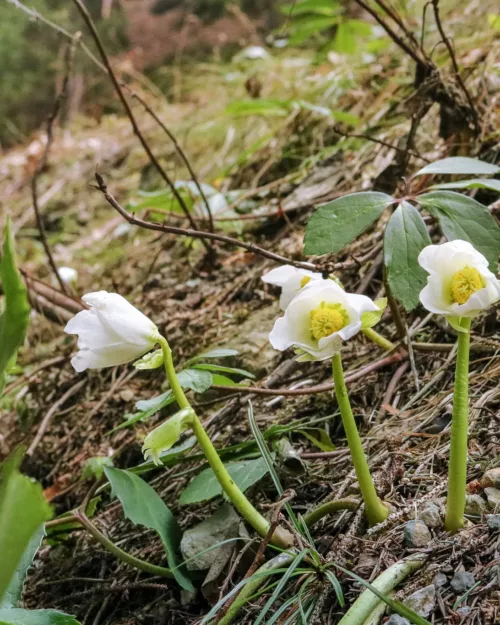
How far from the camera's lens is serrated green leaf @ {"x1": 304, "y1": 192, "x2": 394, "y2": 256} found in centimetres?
92

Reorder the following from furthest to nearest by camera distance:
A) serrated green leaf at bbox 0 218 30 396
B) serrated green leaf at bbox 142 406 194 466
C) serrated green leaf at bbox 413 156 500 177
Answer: serrated green leaf at bbox 413 156 500 177 → serrated green leaf at bbox 142 406 194 466 → serrated green leaf at bbox 0 218 30 396

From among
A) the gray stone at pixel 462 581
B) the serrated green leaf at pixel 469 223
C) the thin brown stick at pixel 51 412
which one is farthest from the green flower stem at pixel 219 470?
the thin brown stick at pixel 51 412

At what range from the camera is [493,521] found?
0.78m

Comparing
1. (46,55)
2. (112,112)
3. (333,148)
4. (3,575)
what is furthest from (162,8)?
(3,575)

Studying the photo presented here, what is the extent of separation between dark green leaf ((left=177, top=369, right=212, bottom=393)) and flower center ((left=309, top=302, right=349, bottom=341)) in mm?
214

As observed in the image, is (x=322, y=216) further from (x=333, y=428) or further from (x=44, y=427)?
(x=44, y=427)

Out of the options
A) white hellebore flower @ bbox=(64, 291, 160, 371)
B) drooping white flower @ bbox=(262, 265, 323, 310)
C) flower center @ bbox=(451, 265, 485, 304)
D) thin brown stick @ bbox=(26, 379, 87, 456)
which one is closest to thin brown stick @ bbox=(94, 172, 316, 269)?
drooping white flower @ bbox=(262, 265, 323, 310)

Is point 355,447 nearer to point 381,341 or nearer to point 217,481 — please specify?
point 217,481

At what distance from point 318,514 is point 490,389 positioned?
398 mm

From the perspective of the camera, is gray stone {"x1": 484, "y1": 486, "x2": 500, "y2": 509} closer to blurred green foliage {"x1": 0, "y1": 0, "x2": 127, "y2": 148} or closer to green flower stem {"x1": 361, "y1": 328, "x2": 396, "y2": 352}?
green flower stem {"x1": 361, "y1": 328, "x2": 396, "y2": 352}

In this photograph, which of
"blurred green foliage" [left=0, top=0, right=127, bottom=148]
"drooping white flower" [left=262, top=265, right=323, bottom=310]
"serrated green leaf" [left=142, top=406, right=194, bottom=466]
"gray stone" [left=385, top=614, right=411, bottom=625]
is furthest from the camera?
"blurred green foliage" [left=0, top=0, right=127, bottom=148]

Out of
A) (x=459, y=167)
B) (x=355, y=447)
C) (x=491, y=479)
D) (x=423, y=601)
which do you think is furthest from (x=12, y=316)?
(x=459, y=167)

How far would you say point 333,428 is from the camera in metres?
1.18

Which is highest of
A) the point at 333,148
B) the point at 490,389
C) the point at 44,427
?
the point at 333,148
